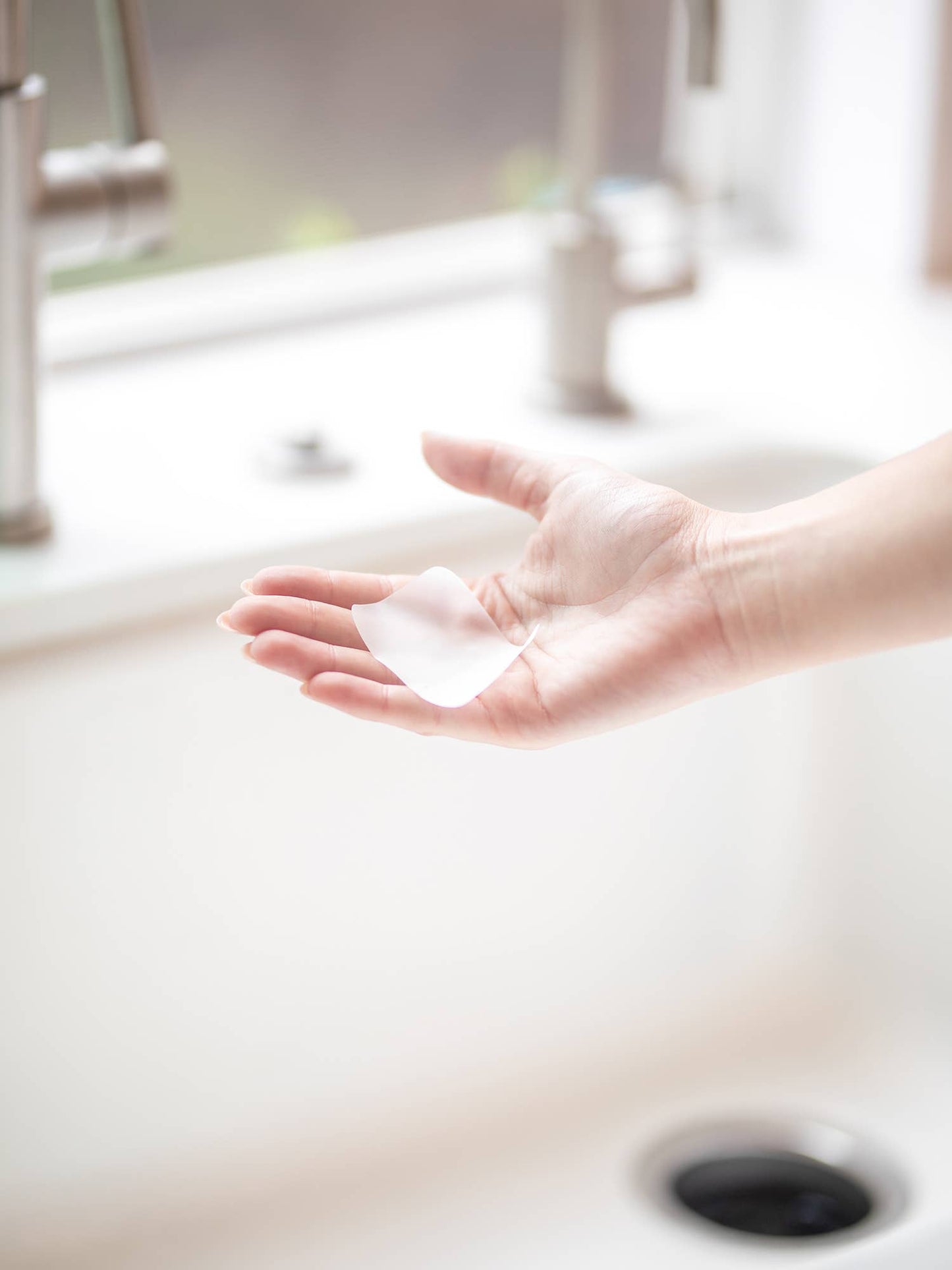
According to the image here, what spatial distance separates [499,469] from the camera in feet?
2.22

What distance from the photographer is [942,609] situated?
23.0 inches

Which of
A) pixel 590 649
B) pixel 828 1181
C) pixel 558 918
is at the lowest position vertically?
pixel 828 1181

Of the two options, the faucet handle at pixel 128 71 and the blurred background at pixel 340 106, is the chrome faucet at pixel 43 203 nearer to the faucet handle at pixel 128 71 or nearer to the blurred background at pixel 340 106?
the faucet handle at pixel 128 71

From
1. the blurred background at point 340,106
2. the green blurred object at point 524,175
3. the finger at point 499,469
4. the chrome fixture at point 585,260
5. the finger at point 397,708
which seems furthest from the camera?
the green blurred object at point 524,175

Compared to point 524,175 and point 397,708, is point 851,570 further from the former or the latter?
point 524,175

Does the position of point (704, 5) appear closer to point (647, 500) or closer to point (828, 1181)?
point (647, 500)

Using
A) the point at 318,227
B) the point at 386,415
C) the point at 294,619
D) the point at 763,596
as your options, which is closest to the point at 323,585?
the point at 294,619

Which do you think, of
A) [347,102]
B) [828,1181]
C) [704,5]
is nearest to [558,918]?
[828,1181]

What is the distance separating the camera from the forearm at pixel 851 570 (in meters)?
0.58

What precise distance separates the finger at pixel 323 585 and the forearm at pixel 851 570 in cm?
15

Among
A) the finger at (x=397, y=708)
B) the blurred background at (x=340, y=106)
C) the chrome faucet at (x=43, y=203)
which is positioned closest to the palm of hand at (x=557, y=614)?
the finger at (x=397, y=708)

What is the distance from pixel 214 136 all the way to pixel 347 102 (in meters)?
0.11

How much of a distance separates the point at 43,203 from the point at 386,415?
0.29 meters

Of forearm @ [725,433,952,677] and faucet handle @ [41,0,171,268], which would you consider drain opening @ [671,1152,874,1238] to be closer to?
forearm @ [725,433,952,677]
